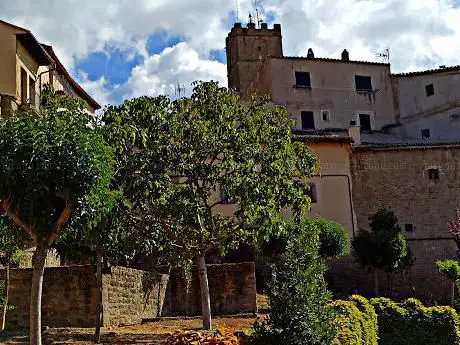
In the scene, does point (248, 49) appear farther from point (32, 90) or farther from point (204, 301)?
point (204, 301)

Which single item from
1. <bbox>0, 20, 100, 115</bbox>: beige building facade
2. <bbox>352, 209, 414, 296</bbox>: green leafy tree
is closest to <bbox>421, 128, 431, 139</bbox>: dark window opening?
<bbox>352, 209, 414, 296</bbox>: green leafy tree

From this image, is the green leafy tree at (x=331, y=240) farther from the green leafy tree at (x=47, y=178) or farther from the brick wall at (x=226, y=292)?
the green leafy tree at (x=47, y=178)

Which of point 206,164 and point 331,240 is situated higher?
point 206,164

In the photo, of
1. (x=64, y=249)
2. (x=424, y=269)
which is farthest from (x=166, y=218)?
(x=424, y=269)

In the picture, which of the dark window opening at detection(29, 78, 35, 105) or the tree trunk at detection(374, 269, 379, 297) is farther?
the tree trunk at detection(374, 269, 379, 297)

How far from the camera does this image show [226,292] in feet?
68.4

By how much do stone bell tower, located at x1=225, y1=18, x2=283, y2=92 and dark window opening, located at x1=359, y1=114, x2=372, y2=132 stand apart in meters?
8.46

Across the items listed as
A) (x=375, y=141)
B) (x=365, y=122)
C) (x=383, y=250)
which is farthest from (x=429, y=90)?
(x=383, y=250)

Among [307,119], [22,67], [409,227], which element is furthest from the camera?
[307,119]

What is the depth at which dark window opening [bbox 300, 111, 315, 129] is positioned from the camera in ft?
132

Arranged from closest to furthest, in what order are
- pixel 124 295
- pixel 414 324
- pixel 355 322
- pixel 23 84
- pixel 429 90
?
pixel 355 322, pixel 414 324, pixel 124 295, pixel 23 84, pixel 429 90

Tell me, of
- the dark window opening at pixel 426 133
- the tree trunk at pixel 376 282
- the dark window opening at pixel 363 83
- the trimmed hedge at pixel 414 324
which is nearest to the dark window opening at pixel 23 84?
the trimmed hedge at pixel 414 324

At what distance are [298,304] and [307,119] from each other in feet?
101

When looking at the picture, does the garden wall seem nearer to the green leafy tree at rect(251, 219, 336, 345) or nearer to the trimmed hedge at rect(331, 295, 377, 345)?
the trimmed hedge at rect(331, 295, 377, 345)
